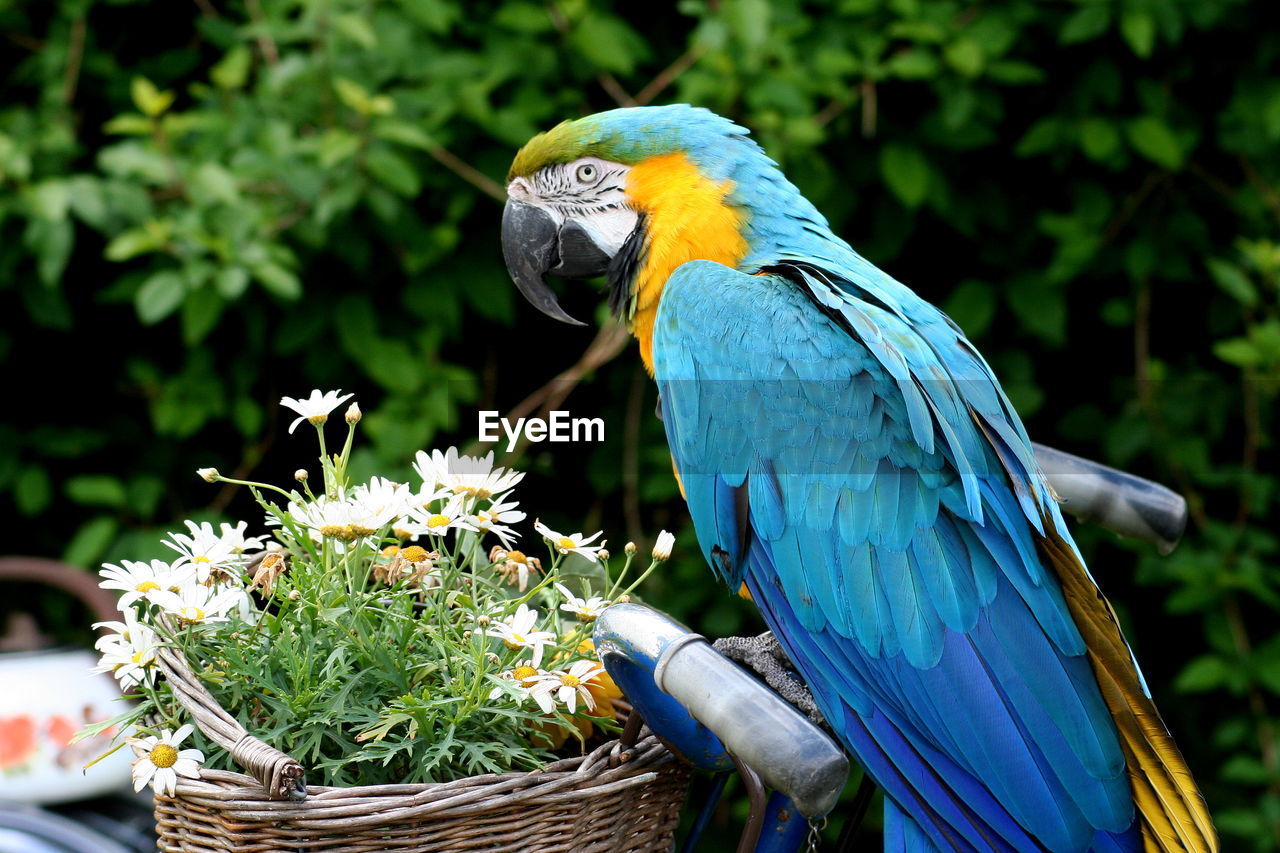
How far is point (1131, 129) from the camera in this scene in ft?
6.13

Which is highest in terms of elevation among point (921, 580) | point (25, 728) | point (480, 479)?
point (480, 479)

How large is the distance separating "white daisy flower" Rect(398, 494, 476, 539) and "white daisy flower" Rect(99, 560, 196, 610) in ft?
0.43

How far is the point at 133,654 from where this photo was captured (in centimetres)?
69

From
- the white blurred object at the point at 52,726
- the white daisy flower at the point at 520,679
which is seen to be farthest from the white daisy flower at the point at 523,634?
the white blurred object at the point at 52,726

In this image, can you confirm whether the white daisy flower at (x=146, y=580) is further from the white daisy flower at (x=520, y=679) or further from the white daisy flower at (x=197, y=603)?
the white daisy flower at (x=520, y=679)

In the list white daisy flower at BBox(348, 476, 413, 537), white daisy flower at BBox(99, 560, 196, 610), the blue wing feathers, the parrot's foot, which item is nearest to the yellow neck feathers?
the blue wing feathers

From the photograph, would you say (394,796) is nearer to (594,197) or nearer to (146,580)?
(146,580)

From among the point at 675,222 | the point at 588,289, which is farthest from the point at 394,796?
the point at 588,289

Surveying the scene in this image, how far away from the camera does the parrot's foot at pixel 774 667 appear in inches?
34.5

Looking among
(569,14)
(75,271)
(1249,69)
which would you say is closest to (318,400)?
(569,14)

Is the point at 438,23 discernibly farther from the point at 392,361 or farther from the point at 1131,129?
the point at 1131,129

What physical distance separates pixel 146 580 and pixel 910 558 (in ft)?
1.69

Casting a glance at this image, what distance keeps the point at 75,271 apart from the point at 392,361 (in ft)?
2.13

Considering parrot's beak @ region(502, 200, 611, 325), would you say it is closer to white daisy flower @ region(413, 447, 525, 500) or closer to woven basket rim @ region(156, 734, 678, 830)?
white daisy flower @ region(413, 447, 525, 500)
